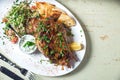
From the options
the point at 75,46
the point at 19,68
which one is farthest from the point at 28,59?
the point at 75,46

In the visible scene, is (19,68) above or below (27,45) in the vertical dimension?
below

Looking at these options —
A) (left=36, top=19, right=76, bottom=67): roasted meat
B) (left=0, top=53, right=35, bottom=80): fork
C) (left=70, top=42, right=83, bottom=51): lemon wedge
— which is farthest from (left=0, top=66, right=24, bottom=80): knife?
(left=70, top=42, right=83, bottom=51): lemon wedge

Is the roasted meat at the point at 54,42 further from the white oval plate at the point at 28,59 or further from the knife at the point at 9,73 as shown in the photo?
the knife at the point at 9,73

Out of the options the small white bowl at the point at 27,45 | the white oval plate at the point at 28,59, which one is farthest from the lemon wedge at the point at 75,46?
the small white bowl at the point at 27,45

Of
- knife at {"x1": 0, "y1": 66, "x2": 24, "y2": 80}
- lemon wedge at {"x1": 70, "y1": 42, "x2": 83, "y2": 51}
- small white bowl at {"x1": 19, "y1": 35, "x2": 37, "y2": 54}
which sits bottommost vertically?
knife at {"x1": 0, "y1": 66, "x2": 24, "y2": 80}

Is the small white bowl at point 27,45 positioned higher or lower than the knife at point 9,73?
higher

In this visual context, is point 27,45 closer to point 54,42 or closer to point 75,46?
point 54,42

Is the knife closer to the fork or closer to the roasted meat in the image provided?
the fork

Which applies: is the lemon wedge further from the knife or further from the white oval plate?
the knife

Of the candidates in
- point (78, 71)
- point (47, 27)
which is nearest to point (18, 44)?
point (47, 27)

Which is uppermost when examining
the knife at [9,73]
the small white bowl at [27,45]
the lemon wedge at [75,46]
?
the small white bowl at [27,45]

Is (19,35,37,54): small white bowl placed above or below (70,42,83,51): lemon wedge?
above

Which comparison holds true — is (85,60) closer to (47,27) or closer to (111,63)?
(111,63)
